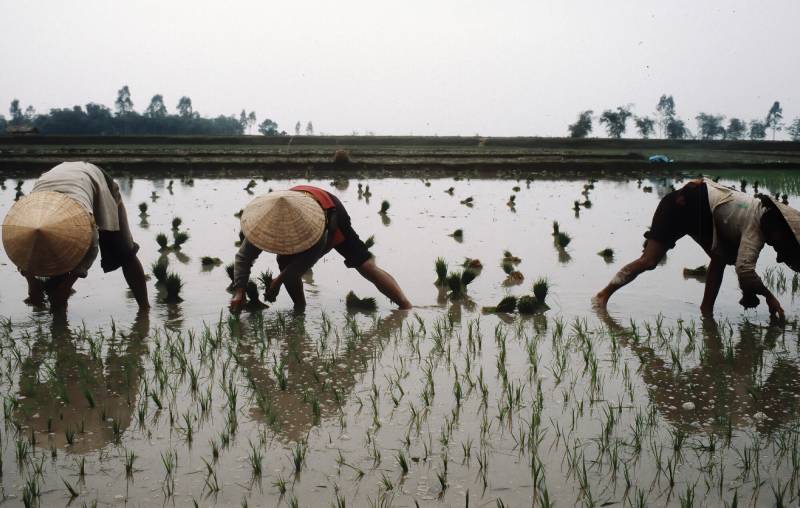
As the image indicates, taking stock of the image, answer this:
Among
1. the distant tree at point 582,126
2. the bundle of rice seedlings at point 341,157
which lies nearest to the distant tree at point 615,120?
the distant tree at point 582,126

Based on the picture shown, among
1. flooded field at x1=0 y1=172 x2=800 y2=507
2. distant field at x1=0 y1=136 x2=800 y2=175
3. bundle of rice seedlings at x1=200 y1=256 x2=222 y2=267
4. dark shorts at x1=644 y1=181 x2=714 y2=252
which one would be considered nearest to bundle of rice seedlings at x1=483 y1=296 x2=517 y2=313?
flooded field at x1=0 y1=172 x2=800 y2=507

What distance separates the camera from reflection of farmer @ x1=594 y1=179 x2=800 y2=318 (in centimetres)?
481

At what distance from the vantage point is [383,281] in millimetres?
5539

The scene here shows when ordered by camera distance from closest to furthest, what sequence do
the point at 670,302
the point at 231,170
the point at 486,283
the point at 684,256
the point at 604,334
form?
1. the point at 604,334
2. the point at 670,302
3. the point at 486,283
4. the point at 684,256
5. the point at 231,170

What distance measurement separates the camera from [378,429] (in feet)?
10.4

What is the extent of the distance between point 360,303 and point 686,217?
2.41m

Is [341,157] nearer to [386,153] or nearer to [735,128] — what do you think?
[386,153]

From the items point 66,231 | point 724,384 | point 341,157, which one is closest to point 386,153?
point 341,157

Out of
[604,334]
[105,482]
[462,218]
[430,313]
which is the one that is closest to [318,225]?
[430,313]

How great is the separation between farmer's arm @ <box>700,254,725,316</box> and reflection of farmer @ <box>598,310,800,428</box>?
28.6 inches

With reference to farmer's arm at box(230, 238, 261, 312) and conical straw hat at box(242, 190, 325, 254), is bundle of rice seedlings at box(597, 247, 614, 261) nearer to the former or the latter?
conical straw hat at box(242, 190, 325, 254)

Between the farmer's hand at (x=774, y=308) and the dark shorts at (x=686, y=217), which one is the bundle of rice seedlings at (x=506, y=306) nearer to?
the dark shorts at (x=686, y=217)

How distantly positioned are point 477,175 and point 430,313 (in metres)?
15.8

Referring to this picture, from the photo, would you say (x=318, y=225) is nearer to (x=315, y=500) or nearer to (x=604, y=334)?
(x=604, y=334)
